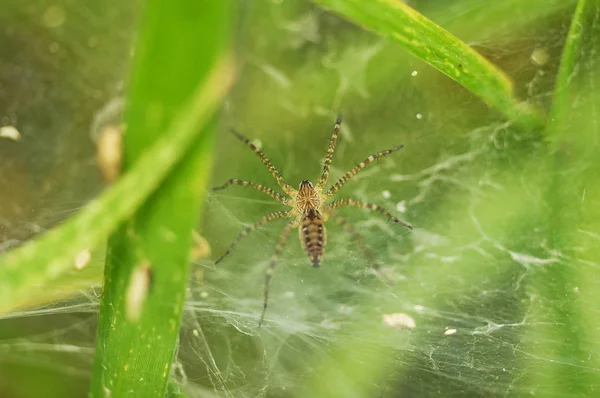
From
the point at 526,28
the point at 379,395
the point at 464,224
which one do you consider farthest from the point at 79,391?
the point at 526,28

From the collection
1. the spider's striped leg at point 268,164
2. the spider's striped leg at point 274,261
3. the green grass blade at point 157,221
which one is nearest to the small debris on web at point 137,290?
the green grass blade at point 157,221

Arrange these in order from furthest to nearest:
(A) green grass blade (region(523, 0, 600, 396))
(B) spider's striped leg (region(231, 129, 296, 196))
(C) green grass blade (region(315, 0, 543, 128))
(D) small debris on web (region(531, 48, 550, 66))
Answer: (B) spider's striped leg (region(231, 129, 296, 196)) < (D) small debris on web (region(531, 48, 550, 66)) < (A) green grass blade (region(523, 0, 600, 396)) < (C) green grass blade (region(315, 0, 543, 128))

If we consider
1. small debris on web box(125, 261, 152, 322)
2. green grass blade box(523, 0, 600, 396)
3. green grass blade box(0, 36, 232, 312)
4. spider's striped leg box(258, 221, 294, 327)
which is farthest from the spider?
green grass blade box(0, 36, 232, 312)

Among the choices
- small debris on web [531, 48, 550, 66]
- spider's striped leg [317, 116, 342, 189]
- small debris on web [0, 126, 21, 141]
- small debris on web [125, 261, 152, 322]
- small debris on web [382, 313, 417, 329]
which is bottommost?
small debris on web [125, 261, 152, 322]

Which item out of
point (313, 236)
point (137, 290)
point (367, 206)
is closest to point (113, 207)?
point (137, 290)

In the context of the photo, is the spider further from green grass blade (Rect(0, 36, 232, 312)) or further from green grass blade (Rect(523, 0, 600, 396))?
green grass blade (Rect(0, 36, 232, 312))

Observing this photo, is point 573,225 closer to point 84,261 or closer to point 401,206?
point 401,206

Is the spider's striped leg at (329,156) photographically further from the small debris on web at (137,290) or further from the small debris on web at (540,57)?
the small debris on web at (137,290)
